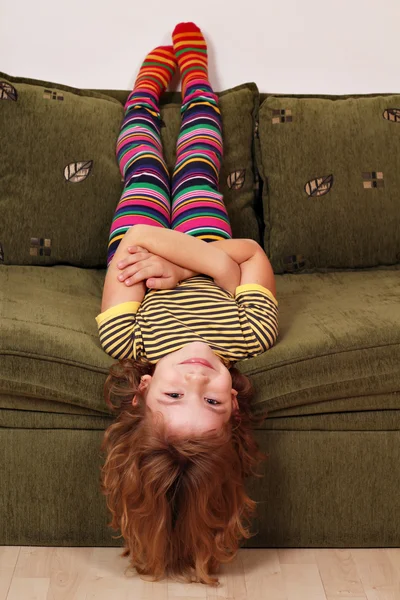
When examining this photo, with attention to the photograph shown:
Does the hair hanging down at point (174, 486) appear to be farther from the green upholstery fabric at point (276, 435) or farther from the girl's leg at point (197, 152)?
the girl's leg at point (197, 152)

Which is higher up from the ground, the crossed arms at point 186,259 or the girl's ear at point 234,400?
the crossed arms at point 186,259

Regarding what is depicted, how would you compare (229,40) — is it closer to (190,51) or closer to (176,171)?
(190,51)

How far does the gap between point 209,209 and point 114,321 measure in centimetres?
57

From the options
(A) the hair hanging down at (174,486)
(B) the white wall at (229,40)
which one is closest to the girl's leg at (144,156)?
(B) the white wall at (229,40)

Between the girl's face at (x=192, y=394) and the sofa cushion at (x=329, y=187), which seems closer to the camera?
the girl's face at (x=192, y=394)

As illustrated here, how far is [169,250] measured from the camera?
205 cm

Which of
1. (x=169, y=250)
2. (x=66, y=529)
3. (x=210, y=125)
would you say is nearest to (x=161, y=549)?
(x=66, y=529)

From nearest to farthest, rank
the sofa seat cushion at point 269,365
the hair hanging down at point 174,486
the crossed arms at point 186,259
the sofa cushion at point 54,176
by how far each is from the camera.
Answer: the hair hanging down at point 174,486 < the sofa seat cushion at point 269,365 < the crossed arms at point 186,259 < the sofa cushion at point 54,176

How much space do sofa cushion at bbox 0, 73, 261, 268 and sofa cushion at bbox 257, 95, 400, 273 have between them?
0.50m

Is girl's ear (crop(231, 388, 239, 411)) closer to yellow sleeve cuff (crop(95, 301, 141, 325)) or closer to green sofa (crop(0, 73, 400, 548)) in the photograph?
green sofa (crop(0, 73, 400, 548))

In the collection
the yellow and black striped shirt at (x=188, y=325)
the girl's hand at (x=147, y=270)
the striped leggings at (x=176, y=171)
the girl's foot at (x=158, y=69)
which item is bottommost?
the yellow and black striped shirt at (x=188, y=325)

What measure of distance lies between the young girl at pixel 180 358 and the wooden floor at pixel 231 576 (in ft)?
Answer: 0.16

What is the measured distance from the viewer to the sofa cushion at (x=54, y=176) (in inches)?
94.3

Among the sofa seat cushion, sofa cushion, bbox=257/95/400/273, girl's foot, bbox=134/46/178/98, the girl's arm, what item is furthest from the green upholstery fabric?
girl's foot, bbox=134/46/178/98
